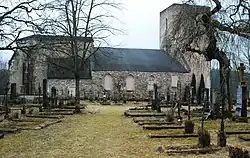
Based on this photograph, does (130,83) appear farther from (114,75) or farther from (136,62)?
(136,62)

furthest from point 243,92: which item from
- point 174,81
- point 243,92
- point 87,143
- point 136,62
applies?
point 136,62

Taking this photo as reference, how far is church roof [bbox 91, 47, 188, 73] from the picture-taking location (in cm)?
5116

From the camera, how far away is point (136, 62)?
52.9 metres

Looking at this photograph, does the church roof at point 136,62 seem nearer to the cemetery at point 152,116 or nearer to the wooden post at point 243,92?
the cemetery at point 152,116

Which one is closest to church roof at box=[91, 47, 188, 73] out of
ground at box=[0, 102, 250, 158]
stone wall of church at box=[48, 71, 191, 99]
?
stone wall of church at box=[48, 71, 191, 99]

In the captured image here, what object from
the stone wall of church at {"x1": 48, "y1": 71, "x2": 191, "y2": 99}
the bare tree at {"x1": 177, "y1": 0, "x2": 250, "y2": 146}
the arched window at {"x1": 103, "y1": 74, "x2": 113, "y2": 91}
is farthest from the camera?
the arched window at {"x1": 103, "y1": 74, "x2": 113, "y2": 91}

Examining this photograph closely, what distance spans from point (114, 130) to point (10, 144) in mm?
4697

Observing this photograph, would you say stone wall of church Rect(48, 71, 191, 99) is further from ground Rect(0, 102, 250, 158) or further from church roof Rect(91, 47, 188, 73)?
ground Rect(0, 102, 250, 158)

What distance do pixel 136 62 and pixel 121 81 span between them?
3.58 m

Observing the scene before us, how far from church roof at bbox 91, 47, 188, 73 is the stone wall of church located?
1.73 feet

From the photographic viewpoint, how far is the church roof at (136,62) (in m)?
51.2

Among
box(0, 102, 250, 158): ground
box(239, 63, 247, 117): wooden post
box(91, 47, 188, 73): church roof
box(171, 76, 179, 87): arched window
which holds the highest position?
box(91, 47, 188, 73): church roof

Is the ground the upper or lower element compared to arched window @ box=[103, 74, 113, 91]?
lower

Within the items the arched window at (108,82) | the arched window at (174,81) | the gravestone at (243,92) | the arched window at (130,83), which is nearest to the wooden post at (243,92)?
the gravestone at (243,92)
